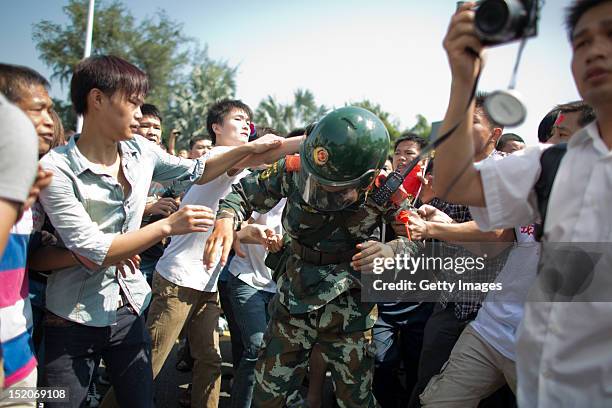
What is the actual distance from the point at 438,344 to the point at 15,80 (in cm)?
275

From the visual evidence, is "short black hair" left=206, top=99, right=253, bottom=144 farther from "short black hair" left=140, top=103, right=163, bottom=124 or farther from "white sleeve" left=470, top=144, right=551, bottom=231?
"white sleeve" left=470, top=144, right=551, bottom=231

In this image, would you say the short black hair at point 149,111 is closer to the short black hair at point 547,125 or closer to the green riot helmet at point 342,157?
the green riot helmet at point 342,157

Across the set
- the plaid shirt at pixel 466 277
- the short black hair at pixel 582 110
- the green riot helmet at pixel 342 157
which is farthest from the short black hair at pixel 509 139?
the green riot helmet at pixel 342 157

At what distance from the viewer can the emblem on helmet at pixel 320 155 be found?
103 inches

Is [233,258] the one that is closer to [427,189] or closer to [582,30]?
[427,189]

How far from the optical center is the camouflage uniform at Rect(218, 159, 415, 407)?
2.78 metres

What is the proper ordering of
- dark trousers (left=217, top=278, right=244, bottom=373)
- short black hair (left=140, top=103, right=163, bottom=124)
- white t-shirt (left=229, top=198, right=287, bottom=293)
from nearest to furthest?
white t-shirt (left=229, top=198, right=287, bottom=293), dark trousers (left=217, top=278, right=244, bottom=373), short black hair (left=140, top=103, right=163, bottom=124)

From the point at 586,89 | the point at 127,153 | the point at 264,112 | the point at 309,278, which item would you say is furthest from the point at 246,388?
the point at 264,112

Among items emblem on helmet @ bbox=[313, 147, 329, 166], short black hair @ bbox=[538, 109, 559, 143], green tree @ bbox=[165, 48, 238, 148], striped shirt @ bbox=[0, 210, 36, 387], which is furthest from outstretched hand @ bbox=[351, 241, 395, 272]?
green tree @ bbox=[165, 48, 238, 148]

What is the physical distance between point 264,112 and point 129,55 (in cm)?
818

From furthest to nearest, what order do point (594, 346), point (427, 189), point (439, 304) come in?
point (427, 189)
point (439, 304)
point (594, 346)

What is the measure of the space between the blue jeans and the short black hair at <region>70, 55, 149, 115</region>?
174cm

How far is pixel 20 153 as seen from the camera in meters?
1.33
